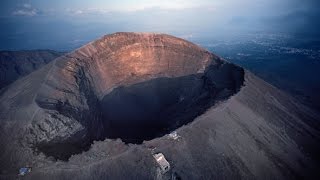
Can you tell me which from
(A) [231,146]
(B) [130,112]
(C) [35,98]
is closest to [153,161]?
(A) [231,146]

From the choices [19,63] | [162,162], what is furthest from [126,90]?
[19,63]

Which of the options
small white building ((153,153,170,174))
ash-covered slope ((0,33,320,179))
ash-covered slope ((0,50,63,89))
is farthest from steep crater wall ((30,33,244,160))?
ash-covered slope ((0,50,63,89))

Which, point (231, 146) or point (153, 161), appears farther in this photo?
point (231, 146)

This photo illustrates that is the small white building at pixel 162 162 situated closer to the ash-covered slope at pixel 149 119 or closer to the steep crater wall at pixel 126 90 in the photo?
the ash-covered slope at pixel 149 119

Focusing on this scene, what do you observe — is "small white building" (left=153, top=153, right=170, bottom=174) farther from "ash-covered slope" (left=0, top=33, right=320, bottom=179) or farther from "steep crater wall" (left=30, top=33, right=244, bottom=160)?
"steep crater wall" (left=30, top=33, right=244, bottom=160)

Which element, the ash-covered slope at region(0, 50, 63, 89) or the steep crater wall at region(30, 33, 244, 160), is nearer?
the steep crater wall at region(30, 33, 244, 160)

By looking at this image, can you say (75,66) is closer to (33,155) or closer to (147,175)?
(33,155)
